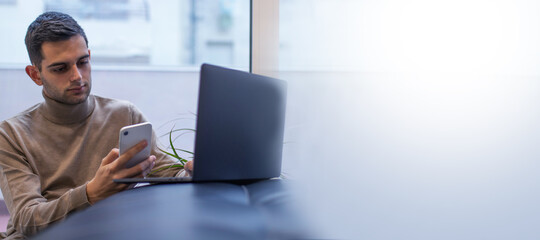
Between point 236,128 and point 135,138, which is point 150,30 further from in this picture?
point 236,128

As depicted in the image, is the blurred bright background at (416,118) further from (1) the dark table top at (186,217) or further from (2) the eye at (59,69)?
(2) the eye at (59,69)

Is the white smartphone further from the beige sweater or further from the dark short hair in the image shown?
the dark short hair

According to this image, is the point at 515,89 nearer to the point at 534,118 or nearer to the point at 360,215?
the point at 534,118

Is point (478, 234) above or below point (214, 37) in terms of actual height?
below

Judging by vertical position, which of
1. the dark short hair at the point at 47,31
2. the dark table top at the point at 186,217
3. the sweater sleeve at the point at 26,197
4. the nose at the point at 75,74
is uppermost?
the dark short hair at the point at 47,31

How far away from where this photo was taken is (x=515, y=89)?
0.82 m

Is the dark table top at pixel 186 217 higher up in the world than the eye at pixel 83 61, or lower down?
lower down

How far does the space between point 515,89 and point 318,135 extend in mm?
781

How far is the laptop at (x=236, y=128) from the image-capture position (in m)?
0.87

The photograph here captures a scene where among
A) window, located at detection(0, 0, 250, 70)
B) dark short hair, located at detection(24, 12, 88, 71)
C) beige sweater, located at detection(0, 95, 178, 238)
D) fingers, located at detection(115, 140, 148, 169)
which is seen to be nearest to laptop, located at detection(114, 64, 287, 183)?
fingers, located at detection(115, 140, 148, 169)

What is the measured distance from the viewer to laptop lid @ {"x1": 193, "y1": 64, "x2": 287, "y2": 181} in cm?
87

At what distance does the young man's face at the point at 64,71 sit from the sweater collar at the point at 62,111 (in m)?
0.02

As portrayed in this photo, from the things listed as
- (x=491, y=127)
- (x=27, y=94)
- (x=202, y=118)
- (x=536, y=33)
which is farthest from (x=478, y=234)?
(x=27, y=94)

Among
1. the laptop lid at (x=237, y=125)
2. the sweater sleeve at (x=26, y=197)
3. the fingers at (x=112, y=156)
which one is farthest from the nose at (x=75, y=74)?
the laptop lid at (x=237, y=125)
